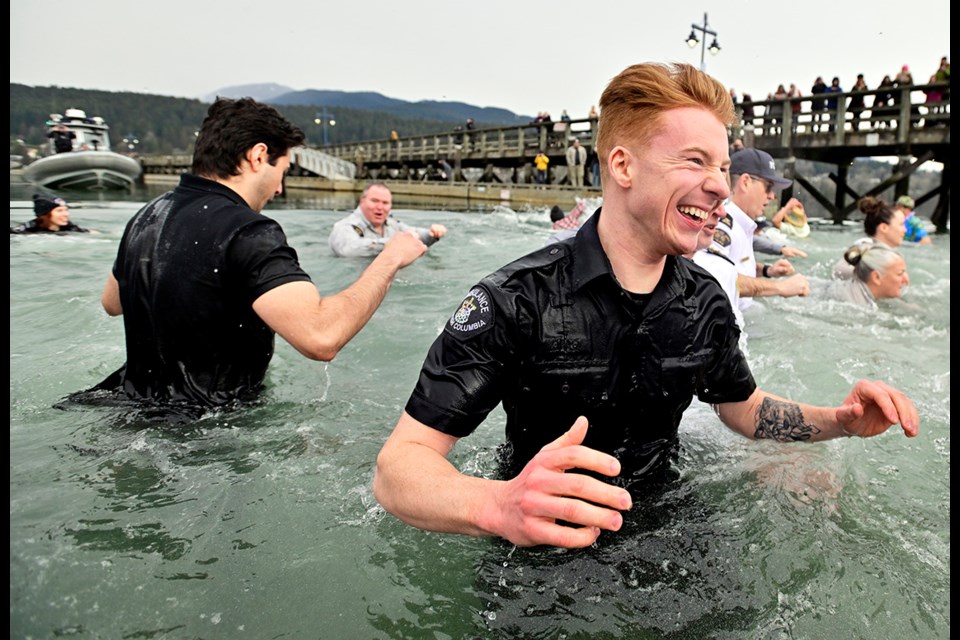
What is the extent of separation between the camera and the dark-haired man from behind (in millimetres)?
2719

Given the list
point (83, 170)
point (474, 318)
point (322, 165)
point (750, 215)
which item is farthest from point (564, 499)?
point (322, 165)

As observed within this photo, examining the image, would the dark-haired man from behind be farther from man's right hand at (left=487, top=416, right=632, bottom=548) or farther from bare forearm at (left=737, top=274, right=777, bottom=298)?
bare forearm at (left=737, top=274, right=777, bottom=298)

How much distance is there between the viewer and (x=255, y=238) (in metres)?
2.73

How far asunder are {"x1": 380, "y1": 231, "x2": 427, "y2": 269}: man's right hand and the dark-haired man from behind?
0.02 metres

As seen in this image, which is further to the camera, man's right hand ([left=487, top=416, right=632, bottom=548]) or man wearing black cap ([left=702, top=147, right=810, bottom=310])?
man wearing black cap ([left=702, top=147, right=810, bottom=310])

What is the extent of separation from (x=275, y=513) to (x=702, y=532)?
1.58 metres

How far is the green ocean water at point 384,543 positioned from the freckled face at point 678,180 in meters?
1.01

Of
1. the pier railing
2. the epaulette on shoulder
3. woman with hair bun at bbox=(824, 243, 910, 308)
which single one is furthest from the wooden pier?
the epaulette on shoulder

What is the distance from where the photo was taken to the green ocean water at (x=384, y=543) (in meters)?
1.97

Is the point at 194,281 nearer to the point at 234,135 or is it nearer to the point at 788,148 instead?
the point at 234,135

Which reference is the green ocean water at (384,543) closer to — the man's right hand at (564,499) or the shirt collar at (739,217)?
the man's right hand at (564,499)

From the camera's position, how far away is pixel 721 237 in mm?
4570

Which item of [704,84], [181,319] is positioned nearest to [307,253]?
[181,319]

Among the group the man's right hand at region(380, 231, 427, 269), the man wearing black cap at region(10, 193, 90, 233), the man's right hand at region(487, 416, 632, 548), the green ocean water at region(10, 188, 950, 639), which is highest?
the man wearing black cap at region(10, 193, 90, 233)
